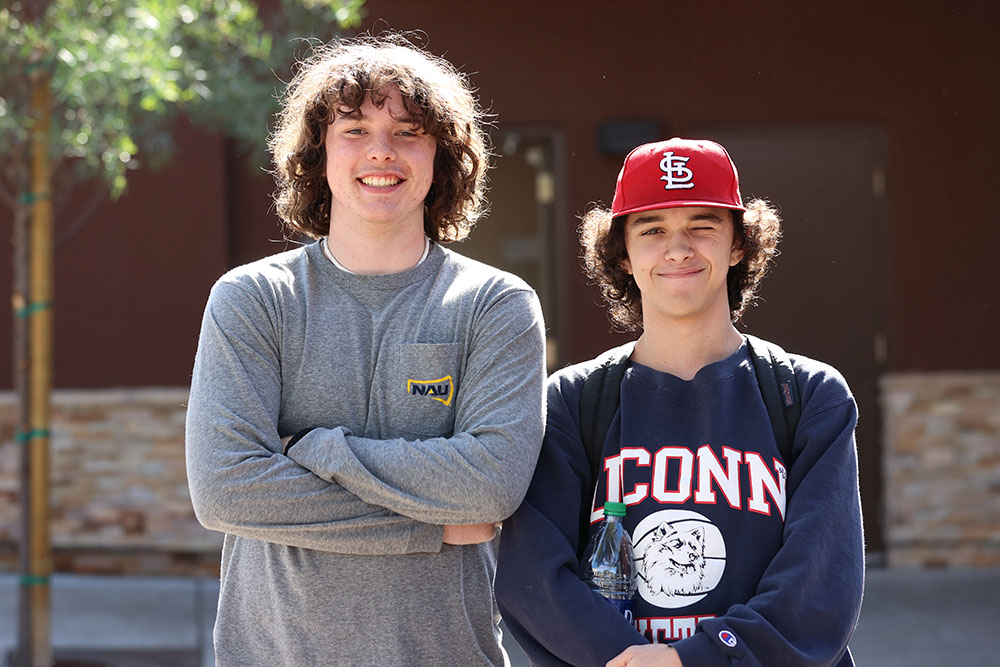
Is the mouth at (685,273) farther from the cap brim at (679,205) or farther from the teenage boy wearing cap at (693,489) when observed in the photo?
the cap brim at (679,205)

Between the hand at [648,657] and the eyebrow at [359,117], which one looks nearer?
the hand at [648,657]

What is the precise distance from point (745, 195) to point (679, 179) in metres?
4.78

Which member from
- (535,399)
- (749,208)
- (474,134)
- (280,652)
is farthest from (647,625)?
(474,134)

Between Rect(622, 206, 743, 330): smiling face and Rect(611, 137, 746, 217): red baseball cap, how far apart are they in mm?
28

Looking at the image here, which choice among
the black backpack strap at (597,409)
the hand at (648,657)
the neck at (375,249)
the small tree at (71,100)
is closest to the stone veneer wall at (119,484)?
the small tree at (71,100)

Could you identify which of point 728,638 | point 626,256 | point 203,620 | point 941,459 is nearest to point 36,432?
point 203,620

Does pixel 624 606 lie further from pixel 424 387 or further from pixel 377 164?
pixel 377 164

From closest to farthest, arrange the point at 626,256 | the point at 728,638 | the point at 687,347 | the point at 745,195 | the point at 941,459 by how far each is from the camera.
Answer: the point at 728,638 → the point at 687,347 → the point at 626,256 → the point at 745,195 → the point at 941,459

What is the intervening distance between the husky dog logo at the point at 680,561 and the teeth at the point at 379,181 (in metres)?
0.91

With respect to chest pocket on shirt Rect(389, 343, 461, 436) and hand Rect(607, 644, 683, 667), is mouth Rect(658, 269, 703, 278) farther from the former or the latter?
hand Rect(607, 644, 683, 667)

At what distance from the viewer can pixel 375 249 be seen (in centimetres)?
248

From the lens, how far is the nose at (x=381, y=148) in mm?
2428

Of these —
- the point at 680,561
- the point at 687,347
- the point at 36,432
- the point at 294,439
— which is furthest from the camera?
the point at 36,432

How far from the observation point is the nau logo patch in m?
2.38
